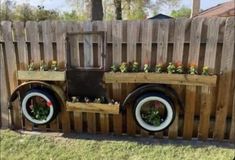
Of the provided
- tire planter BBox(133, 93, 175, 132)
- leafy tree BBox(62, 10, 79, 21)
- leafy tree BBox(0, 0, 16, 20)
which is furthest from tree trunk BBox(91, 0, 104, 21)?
leafy tree BBox(0, 0, 16, 20)

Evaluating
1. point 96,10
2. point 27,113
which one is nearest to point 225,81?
point 27,113

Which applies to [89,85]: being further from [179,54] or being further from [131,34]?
[179,54]

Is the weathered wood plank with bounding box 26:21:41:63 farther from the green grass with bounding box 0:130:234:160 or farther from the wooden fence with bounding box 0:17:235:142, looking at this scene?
the green grass with bounding box 0:130:234:160

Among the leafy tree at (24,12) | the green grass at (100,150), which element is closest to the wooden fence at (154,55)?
the green grass at (100,150)

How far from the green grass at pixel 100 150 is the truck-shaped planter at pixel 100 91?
0.28 meters

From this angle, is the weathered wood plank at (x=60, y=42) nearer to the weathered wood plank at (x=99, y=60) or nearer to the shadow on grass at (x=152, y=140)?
the weathered wood plank at (x=99, y=60)

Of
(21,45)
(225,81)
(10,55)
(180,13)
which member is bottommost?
(225,81)

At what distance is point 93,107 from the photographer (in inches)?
152

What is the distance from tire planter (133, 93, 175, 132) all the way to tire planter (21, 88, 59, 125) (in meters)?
1.08

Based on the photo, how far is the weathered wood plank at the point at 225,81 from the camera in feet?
11.6

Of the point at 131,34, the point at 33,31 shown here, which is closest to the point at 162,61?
the point at 131,34

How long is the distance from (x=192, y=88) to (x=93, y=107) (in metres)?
1.25

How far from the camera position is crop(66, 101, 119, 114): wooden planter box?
3.83 metres

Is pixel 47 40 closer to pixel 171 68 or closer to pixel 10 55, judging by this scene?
pixel 10 55
